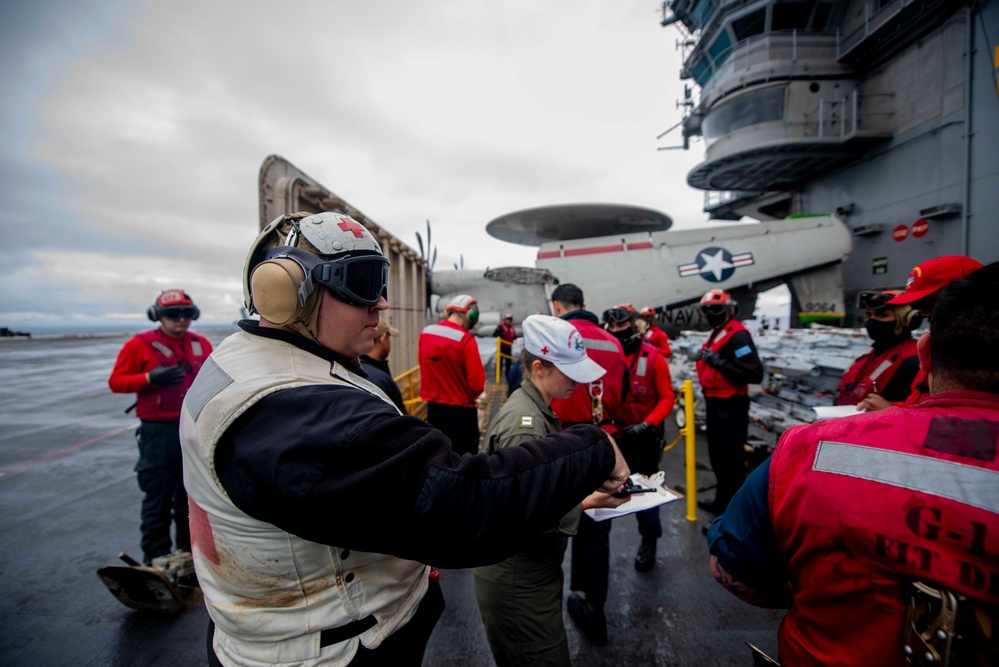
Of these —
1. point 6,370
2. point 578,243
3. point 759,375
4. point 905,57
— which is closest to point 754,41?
point 905,57

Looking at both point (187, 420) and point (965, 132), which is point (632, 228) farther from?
point (187, 420)

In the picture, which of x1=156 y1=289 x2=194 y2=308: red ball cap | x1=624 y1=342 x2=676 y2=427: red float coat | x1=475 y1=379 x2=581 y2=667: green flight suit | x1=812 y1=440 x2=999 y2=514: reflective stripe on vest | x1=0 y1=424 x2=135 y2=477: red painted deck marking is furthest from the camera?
x1=0 y1=424 x2=135 y2=477: red painted deck marking

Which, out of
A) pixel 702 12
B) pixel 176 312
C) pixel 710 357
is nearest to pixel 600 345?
pixel 710 357

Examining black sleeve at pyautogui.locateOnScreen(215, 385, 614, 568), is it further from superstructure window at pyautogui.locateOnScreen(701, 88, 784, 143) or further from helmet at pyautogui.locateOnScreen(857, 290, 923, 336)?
superstructure window at pyautogui.locateOnScreen(701, 88, 784, 143)

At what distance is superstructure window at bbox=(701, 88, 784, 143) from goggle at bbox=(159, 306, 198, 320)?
13.7 meters

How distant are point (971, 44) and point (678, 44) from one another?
9579mm

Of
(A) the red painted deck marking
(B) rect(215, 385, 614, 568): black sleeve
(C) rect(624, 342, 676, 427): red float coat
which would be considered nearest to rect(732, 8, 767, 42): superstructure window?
(C) rect(624, 342, 676, 427): red float coat

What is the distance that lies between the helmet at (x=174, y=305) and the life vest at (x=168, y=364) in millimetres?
194

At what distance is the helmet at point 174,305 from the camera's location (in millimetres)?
3408

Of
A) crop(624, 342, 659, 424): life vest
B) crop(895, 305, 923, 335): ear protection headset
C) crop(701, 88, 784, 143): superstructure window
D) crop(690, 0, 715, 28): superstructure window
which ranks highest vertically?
crop(690, 0, 715, 28): superstructure window

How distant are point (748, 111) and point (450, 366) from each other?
12.1 metres

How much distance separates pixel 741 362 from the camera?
3822 millimetres

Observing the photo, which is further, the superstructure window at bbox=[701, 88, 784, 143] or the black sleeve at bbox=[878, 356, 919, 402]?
the superstructure window at bbox=[701, 88, 784, 143]

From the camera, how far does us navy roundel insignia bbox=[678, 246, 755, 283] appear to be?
1012 centimetres
